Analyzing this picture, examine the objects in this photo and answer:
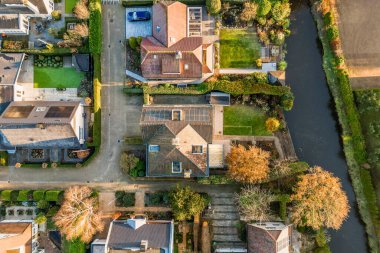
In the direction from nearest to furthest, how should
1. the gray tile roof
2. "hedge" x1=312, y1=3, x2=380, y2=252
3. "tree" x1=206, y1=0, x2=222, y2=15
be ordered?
the gray tile roof < "tree" x1=206, y1=0, x2=222, y2=15 < "hedge" x1=312, y1=3, x2=380, y2=252

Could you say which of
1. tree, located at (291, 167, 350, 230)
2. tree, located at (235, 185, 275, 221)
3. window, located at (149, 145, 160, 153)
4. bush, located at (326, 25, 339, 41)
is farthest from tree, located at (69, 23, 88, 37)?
tree, located at (291, 167, 350, 230)

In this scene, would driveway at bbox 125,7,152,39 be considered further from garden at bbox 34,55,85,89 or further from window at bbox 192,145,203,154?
window at bbox 192,145,203,154

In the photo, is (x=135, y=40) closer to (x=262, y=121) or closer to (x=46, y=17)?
(x=46, y=17)

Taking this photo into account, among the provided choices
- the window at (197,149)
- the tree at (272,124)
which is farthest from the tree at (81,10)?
the tree at (272,124)

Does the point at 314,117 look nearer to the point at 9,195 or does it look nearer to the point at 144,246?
the point at 144,246

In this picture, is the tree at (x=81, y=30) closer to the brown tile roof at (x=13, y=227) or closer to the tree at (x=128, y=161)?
the tree at (x=128, y=161)

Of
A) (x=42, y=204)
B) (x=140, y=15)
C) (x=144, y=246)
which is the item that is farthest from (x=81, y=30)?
(x=144, y=246)

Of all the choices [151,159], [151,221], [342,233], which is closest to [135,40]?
[151,159]
